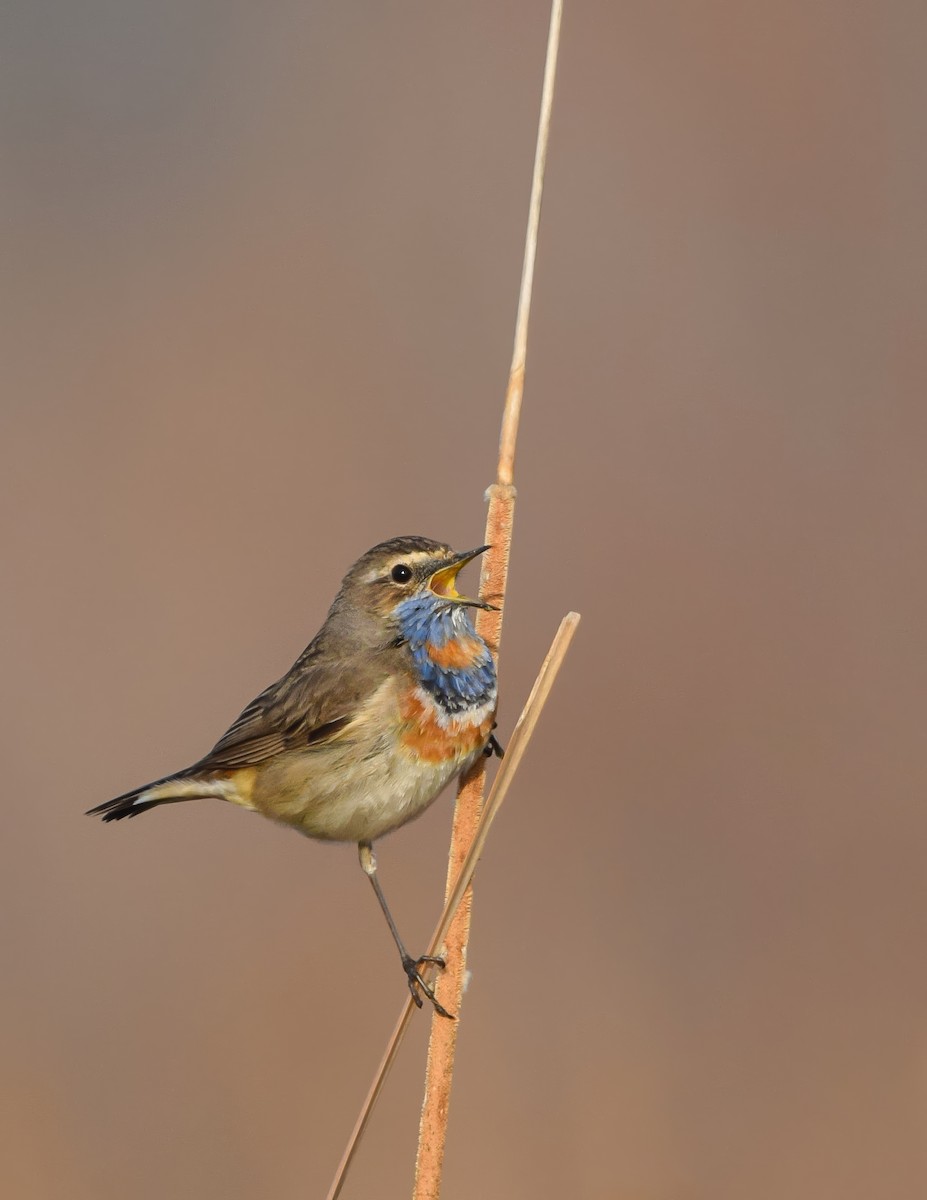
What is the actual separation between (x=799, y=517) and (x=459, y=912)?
3456 millimetres

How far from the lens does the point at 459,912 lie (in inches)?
107

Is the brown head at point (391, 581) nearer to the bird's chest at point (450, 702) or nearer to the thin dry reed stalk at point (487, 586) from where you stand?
the bird's chest at point (450, 702)

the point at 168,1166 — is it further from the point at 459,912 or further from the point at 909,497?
the point at 909,497

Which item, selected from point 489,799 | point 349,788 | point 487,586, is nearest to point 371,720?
point 349,788

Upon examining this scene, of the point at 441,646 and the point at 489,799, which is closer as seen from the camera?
the point at 489,799

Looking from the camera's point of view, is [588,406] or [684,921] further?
[588,406]

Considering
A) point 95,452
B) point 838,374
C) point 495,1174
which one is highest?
point 95,452

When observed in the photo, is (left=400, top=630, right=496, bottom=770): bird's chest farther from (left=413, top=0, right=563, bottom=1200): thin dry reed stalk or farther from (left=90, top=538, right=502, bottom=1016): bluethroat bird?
(left=413, top=0, right=563, bottom=1200): thin dry reed stalk

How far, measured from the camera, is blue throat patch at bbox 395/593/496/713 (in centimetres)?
340

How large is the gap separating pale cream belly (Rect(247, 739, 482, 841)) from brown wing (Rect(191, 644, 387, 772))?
0.15 feet

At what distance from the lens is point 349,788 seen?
3.64 m

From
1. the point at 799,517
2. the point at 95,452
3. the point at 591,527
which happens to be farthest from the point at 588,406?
the point at 95,452

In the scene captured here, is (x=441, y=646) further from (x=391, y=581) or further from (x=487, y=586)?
Answer: (x=487, y=586)

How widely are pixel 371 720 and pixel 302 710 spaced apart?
0.25 m
